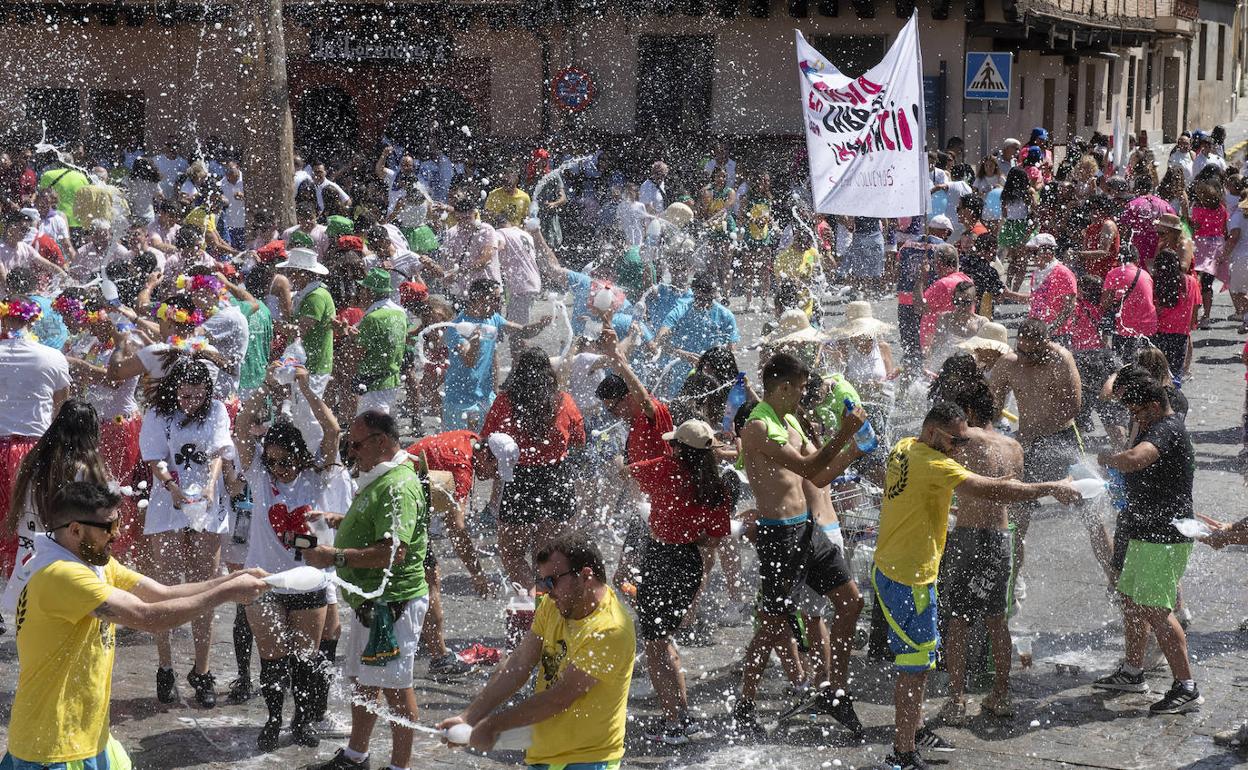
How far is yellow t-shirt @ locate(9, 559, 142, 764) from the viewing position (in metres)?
4.64

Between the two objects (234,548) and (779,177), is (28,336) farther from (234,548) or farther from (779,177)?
(779,177)

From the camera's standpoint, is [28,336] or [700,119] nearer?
[28,336]

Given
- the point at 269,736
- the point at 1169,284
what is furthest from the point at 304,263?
the point at 1169,284

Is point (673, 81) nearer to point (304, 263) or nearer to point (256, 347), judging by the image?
point (304, 263)

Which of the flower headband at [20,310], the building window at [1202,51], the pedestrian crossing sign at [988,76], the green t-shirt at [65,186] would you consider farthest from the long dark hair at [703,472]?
the building window at [1202,51]

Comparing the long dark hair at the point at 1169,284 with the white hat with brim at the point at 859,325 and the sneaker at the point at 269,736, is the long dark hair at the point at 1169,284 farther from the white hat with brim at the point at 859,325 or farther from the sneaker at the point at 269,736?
the sneaker at the point at 269,736

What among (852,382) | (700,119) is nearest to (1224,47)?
(700,119)

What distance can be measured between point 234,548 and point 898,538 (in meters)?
3.16

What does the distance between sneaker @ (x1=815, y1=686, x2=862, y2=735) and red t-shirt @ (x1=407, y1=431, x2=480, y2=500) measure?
79.2 inches

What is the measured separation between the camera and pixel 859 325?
10.1m

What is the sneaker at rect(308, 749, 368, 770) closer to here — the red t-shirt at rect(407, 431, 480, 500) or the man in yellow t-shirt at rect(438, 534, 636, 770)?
the man in yellow t-shirt at rect(438, 534, 636, 770)

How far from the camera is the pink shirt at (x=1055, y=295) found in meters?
11.2

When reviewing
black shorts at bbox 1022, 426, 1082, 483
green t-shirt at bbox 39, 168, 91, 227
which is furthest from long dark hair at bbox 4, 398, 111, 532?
green t-shirt at bbox 39, 168, 91, 227

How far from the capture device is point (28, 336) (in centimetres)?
792
